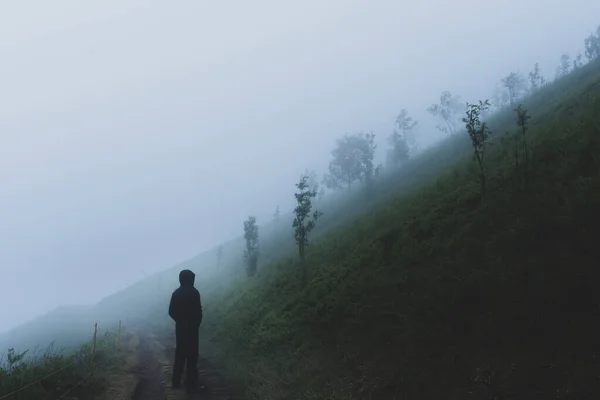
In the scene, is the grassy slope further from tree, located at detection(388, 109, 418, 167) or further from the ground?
tree, located at detection(388, 109, 418, 167)

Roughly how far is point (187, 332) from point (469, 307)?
6992 mm

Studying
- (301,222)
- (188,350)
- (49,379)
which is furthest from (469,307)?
(301,222)

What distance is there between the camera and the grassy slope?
258 inches

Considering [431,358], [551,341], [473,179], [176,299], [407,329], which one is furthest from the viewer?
[473,179]

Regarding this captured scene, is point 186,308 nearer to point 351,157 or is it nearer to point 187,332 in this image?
point 187,332

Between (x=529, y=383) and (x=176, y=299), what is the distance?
7979mm

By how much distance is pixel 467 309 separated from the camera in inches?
340

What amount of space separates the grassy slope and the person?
1.62 meters

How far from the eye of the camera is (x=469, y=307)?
8.65 m

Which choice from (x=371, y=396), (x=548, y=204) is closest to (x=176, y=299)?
(x=371, y=396)

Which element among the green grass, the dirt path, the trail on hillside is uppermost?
the green grass

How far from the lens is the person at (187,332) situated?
9788mm

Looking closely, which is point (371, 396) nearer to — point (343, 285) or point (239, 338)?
point (343, 285)

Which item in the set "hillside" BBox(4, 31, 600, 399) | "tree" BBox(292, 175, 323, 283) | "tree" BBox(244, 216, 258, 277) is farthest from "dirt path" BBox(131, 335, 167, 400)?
"tree" BBox(244, 216, 258, 277)
